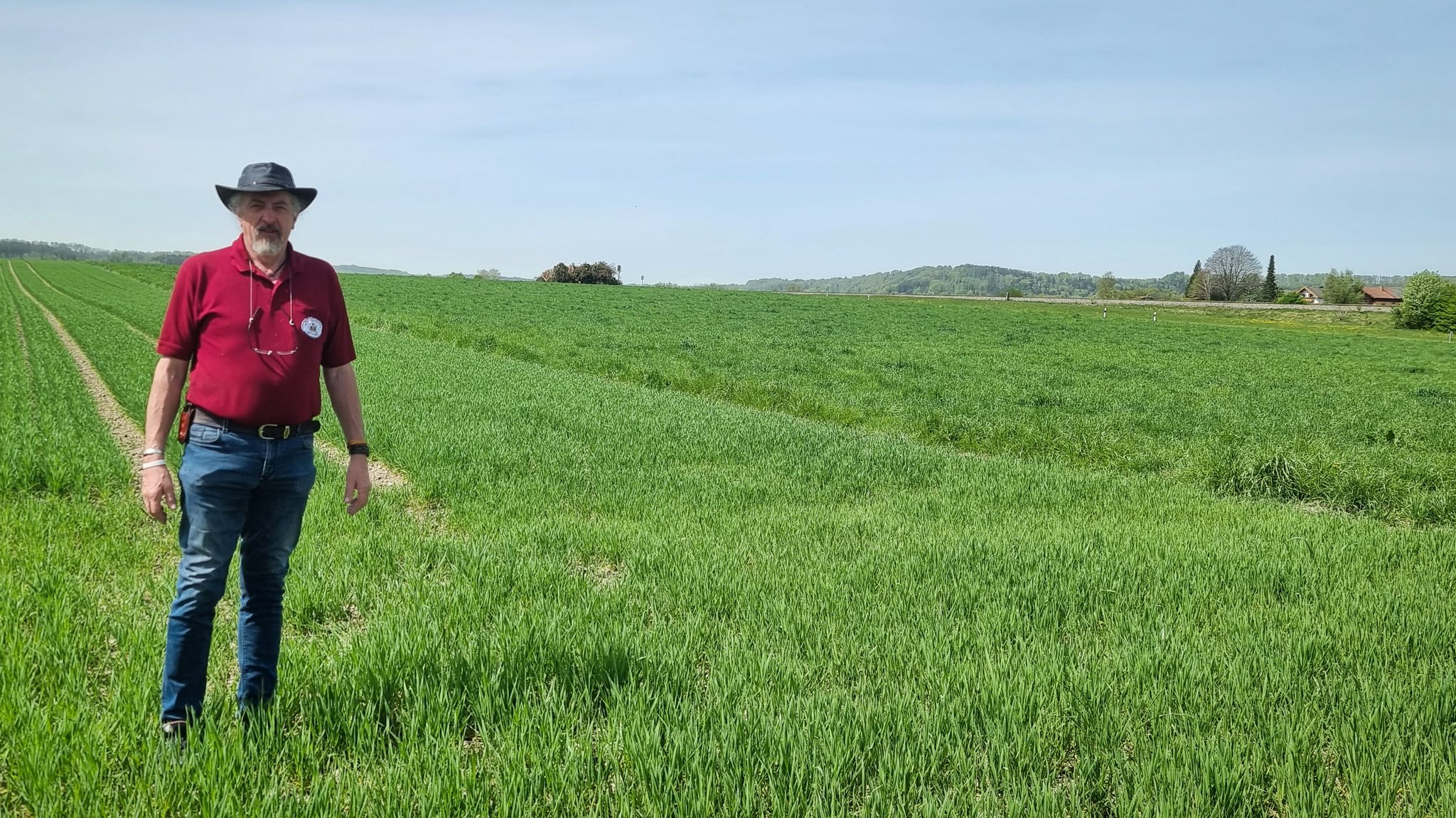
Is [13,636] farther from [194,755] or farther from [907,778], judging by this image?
[907,778]

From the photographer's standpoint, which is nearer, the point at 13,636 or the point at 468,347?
the point at 13,636

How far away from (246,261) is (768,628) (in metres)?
3.41

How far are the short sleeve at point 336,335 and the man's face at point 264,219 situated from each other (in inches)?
12.3

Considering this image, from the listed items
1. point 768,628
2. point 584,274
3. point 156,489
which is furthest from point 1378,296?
point 156,489

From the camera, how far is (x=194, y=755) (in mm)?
3332

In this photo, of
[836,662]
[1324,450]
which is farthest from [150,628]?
[1324,450]

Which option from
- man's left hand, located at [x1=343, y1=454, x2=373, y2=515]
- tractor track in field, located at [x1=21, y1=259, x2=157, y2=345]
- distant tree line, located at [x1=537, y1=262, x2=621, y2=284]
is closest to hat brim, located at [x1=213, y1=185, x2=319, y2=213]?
man's left hand, located at [x1=343, y1=454, x2=373, y2=515]

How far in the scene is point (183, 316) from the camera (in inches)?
133

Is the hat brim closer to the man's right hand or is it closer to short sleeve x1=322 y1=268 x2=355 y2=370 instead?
short sleeve x1=322 y1=268 x2=355 y2=370

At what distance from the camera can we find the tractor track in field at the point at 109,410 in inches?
440

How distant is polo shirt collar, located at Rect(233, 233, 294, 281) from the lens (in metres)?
3.45

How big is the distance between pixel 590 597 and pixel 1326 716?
13.4 ft

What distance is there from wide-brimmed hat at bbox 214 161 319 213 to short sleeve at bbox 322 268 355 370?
0.44 meters

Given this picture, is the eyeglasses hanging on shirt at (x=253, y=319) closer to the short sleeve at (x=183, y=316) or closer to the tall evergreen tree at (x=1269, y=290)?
the short sleeve at (x=183, y=316)
